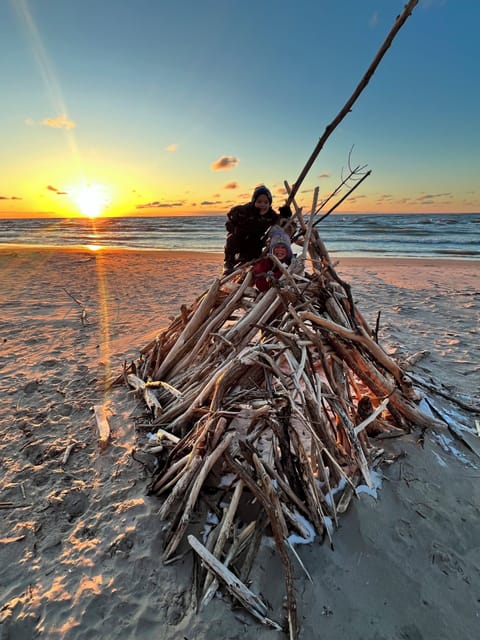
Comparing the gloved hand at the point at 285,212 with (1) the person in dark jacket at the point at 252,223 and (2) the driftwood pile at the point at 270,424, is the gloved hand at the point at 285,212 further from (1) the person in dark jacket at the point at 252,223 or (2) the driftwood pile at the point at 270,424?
(2) the driftwood pile at the point at 270,424

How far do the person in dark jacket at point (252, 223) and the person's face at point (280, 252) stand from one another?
51 cm

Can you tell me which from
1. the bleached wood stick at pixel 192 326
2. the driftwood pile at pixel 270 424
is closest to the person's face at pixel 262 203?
the driftwood pile at pixel 270 424

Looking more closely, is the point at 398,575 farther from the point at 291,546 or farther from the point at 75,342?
the point at 75,342

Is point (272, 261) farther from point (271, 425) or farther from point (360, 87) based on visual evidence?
point (271, 425)

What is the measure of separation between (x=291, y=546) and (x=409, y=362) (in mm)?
3085

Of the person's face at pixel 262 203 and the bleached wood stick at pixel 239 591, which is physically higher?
the person's face at pixel 262 203

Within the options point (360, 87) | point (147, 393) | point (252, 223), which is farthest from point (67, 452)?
point (360, 87)

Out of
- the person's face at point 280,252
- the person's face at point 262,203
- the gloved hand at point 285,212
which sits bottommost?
the person's face at point 280,252

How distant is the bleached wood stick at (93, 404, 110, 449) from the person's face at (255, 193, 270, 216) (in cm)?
268

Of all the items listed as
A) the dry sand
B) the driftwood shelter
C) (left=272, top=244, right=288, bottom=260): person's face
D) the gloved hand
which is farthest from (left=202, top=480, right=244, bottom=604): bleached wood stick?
the gloved hand

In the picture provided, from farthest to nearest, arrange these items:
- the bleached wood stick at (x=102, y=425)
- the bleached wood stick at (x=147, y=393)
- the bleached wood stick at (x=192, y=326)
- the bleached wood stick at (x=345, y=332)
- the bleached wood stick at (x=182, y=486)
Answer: the bleached wood stick at (x=192, y=326), the bleached wood stick at (x=147, y=393), the bleached wood stick at (x=102, y=425), the bleached wood stick at (x=345, y=332), the bleached wood stick at (x=182, y=486)

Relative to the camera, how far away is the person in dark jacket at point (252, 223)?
12.8 feet

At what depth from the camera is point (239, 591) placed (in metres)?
1.80

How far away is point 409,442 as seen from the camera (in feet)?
9.72
